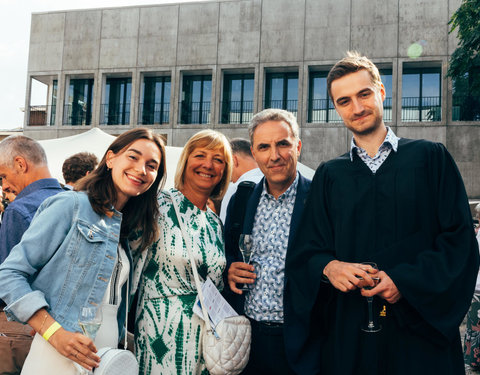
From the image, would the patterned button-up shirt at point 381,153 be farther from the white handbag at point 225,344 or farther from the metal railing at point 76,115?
the metal railing at point 76,115

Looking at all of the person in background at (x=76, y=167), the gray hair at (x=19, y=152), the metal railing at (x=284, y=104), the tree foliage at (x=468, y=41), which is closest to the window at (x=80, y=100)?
the metal railing at (x=284, y=104)

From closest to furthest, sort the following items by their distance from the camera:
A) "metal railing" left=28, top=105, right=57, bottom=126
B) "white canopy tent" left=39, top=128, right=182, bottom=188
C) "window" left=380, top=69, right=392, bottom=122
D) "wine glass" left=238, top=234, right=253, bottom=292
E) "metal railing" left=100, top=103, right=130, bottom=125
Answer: "wine glass" left=238, top=234, right=253, bottom=292 → "white canopy tent" left=39, top=128, right=182, bottom=188 → "window" left=380, top=69, right=392, bottom=122 → "metal railing" left=100, top=103, right=130, bottom=125 → "metal railing" left=28, top=105, right=57, bottom=126

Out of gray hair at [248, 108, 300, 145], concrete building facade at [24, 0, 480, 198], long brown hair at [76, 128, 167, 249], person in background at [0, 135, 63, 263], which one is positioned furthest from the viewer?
concrete building facade at [24, 0, 480, 198]

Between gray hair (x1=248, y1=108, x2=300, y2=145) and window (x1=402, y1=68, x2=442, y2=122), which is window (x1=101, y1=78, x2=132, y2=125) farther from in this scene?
gray hair (x1=248, y1=108, x2=300, y2=145)

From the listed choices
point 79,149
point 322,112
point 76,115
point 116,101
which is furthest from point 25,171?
point 76,115

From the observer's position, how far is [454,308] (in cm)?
210

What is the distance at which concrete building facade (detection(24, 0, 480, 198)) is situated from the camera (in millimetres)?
18969

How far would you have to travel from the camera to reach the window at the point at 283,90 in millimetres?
20984

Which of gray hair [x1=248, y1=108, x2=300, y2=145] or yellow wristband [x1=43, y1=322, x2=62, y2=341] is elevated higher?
gray hair [x1=248, y1=108, x2=300, y2=145]

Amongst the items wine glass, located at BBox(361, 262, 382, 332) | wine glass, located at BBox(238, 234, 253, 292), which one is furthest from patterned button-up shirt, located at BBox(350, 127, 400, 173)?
wine glass, located at BBox(238, 234, 253, 292)

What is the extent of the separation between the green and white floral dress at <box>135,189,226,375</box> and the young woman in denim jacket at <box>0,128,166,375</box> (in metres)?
0.14

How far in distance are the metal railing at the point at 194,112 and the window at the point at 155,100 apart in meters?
0.85

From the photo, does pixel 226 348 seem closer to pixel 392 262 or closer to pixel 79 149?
pixel 392 262

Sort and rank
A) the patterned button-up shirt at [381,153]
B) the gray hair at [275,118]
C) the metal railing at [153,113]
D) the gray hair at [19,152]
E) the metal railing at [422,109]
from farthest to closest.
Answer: the metal railing at [153,113] → the metal railing at [422,109] → the gray hair at [19,152] → the gray hair at [275,118] → the patterned button-up shirt at [381,153]
